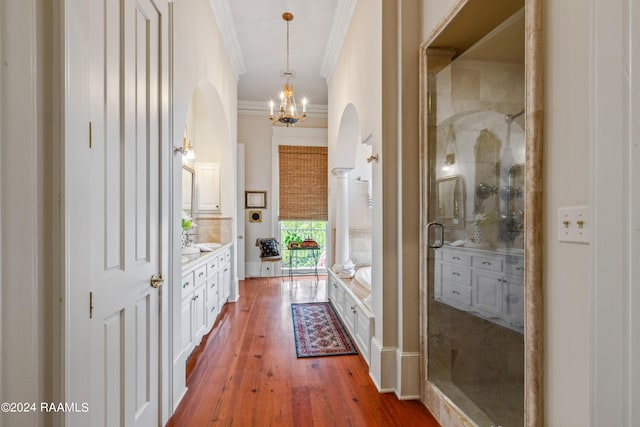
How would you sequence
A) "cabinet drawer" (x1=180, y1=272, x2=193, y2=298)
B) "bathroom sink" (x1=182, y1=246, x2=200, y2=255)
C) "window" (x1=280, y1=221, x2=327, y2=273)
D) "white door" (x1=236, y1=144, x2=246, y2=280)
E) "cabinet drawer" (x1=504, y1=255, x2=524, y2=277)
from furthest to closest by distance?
"window" (x1=280, y1=221, x2=327, y2=273) → "white door" (x1=236, y1=144, x2=246, y2=280) → "bathroom sink" (x1=182, y1=246, x2=200, y2=255) → "cabinet drawer" (x1=180, y1=272, x2=193, y2=298) → "cabinet drawer" (x1=504, y1=255, x2=524, y2=277)

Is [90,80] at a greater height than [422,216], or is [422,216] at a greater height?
[90,80]

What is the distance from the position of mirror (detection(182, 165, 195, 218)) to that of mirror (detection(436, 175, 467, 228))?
3155mm

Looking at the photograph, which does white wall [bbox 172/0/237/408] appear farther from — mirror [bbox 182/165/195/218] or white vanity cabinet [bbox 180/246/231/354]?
mirror [bbox 182/165/195/218]

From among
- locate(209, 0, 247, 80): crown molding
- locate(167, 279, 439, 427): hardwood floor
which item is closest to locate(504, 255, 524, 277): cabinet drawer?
locate(167, 279, 439, 427): hardwood floor

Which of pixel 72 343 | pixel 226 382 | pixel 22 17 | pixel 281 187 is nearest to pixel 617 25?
pixel 22 17

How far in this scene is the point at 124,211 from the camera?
1.40m

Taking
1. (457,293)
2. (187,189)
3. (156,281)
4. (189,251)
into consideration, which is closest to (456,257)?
(457,293)

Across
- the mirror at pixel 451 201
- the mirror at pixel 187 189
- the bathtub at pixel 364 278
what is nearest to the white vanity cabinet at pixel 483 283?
the mirror at pixel 451 201

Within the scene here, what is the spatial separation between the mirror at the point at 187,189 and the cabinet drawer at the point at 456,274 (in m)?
3.21

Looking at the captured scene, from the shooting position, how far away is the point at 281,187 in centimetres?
616

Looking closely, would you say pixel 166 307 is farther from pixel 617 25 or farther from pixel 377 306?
pixel 617 25

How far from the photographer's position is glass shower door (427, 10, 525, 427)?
148 cm

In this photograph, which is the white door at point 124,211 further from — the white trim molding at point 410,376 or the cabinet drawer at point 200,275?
the white trim molding at point 410,376

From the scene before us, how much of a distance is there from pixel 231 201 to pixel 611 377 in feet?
14.1
